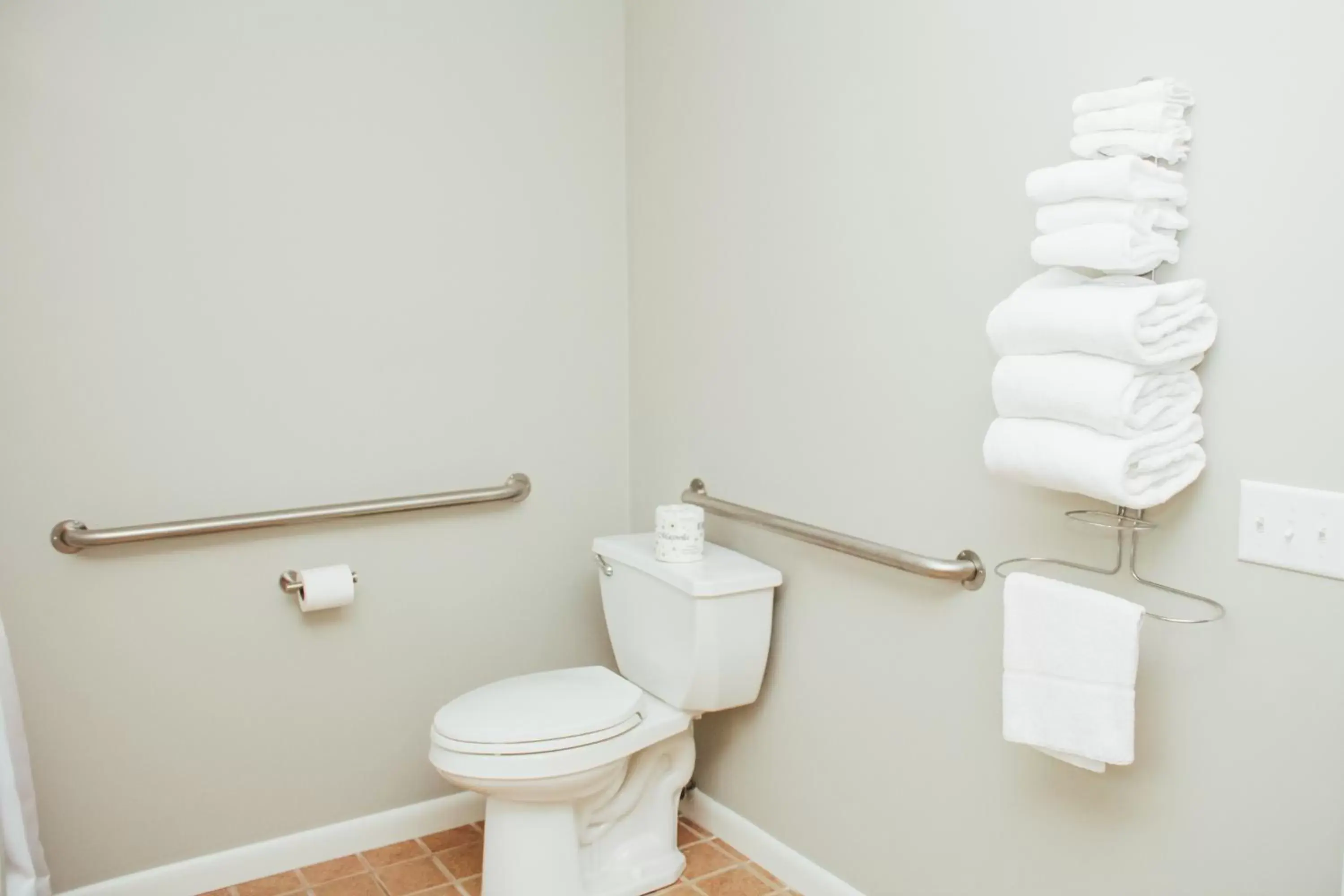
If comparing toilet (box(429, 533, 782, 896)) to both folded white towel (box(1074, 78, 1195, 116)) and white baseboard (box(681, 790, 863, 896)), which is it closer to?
white baseboard (box(681, 790, 863, 896))

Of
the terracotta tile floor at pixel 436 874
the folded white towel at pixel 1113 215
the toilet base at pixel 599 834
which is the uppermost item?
the folded white towel at pixel 1113 215

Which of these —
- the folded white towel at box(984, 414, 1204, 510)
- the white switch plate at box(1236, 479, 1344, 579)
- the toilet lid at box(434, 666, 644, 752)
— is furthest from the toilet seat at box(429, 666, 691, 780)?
the white switch plate at box(1236, 479, 1344, 579)

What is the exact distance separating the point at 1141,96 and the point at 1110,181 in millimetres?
133

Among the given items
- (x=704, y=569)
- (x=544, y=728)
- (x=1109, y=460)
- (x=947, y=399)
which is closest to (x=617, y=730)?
(x=544, y=728)

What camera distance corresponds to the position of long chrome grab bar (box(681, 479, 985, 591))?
1820 mm

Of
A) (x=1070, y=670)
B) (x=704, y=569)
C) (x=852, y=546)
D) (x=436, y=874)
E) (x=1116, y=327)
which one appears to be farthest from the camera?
(x=436, y=874)

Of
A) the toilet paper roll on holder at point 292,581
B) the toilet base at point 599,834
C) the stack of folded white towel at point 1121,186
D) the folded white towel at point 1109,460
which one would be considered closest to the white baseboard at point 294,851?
the toilet base at point 599,834

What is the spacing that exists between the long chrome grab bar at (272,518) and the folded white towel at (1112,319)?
1381 mm

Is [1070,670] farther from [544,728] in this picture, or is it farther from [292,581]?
[292,581]

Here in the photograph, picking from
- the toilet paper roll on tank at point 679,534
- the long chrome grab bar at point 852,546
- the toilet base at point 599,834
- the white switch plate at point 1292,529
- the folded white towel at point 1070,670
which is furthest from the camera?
the toilet paper roll on tank at point 679,534

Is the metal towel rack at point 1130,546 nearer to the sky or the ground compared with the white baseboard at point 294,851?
nearer to the sky

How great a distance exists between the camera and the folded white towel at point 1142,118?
4.64ft

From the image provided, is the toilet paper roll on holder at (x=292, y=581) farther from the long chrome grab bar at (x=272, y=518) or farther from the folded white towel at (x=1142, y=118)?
the folded white towel at (x=1142, y=118)

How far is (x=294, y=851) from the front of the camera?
2.41 metres
